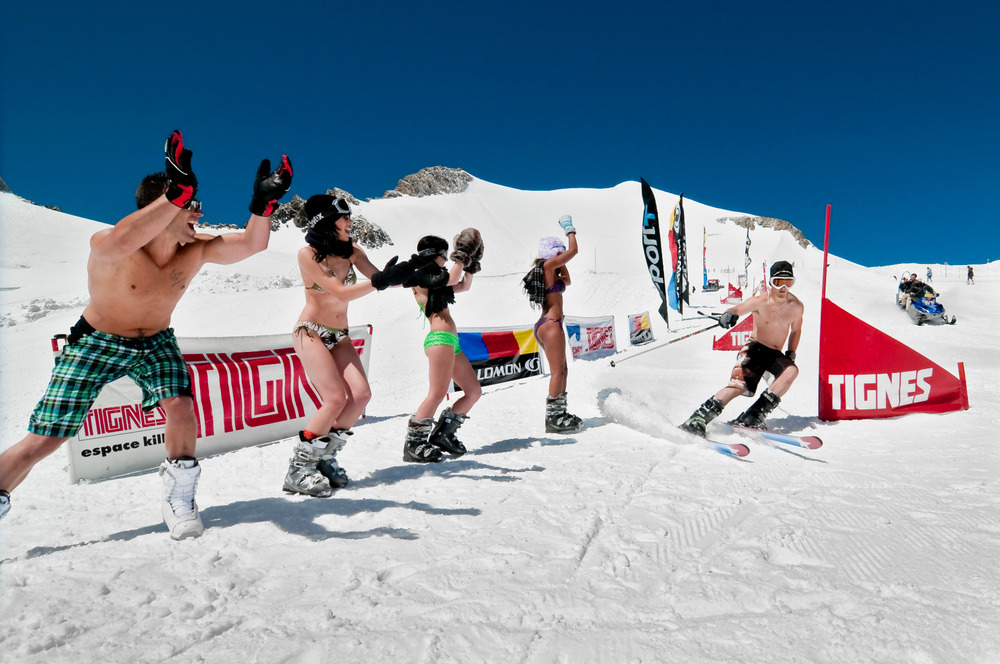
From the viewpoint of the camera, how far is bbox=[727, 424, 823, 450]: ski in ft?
12.3

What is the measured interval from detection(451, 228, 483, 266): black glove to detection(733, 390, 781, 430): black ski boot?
2736 mm

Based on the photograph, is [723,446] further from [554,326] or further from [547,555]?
[547,555]

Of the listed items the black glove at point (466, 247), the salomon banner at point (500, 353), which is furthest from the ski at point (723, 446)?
the salomon banner at point (500, 353)

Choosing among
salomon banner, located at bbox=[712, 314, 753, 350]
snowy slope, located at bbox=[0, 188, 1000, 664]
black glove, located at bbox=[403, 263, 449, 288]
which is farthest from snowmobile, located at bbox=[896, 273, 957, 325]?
black glove, located at bbox=[403, 263, 449, 288]

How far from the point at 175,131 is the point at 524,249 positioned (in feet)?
188

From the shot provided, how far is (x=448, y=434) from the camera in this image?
3.94 meters

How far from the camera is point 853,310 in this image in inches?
669

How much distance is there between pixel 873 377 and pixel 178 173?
5.64m

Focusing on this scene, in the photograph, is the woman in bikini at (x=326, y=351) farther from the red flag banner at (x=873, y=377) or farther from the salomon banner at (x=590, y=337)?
the salomon banner at (x=590, y=337)

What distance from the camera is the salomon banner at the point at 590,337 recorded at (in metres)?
11.6

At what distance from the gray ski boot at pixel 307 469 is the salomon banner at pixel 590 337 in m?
8.66

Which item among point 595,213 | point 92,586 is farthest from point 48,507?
point 595,213

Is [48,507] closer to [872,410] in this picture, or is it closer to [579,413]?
[579,413]

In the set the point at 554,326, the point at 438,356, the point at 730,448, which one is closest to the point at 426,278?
the point at 438,356
